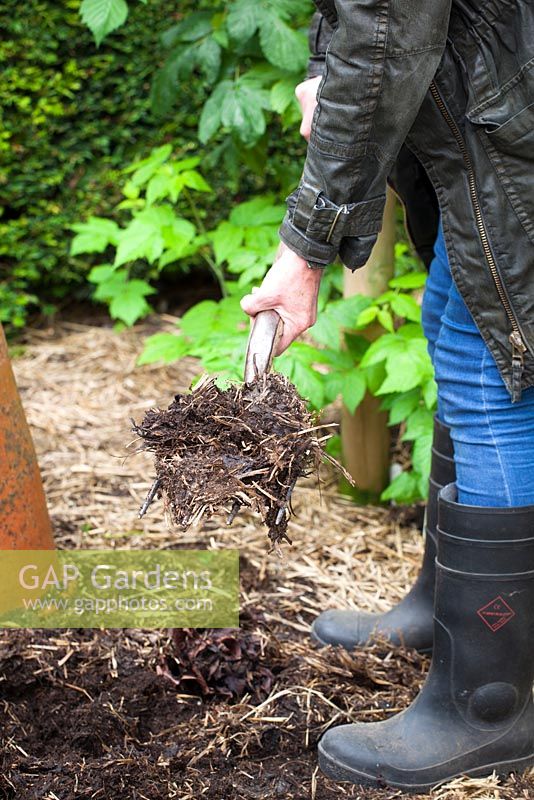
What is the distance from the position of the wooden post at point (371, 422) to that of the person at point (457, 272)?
689mm

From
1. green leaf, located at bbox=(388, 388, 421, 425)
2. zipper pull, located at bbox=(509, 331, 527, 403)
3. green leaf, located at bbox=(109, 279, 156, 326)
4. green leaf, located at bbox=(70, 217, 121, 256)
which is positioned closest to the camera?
zipper pull, located at bbox=(509, 331, 527, 403)

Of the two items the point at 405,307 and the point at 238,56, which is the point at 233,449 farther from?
the point at 238,56

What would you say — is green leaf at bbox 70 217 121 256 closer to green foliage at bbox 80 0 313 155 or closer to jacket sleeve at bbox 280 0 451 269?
green foliage at bbox 80 0 313 155

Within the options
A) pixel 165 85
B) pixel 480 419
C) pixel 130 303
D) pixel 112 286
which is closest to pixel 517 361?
pixel 480 419

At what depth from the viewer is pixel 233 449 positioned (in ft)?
4.71

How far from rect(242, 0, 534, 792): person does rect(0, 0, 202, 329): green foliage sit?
2.23 metres

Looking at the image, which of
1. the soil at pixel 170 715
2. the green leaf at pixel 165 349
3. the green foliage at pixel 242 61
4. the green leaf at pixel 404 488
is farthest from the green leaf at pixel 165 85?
the soil at pixel 170 715

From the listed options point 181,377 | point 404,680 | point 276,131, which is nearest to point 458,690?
point 404,680

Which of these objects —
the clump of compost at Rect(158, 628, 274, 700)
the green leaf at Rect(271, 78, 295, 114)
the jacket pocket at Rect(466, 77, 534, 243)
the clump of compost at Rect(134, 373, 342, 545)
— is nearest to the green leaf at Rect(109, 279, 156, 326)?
the green leaf at Rect(271, 78, 295, 114)

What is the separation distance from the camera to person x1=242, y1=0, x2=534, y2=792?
1323 millimetres

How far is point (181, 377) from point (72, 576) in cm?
159

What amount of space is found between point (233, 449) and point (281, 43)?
4.60ft

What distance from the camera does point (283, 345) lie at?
5.00ft

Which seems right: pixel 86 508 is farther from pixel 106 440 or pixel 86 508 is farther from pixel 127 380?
pixel 127 380
